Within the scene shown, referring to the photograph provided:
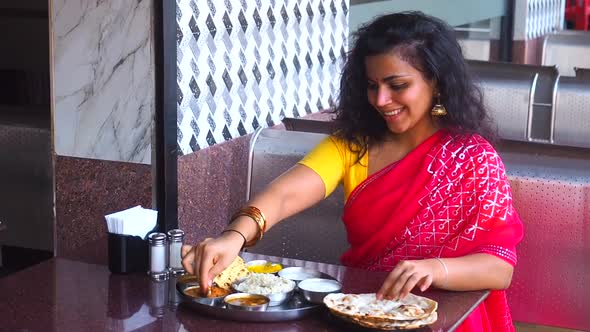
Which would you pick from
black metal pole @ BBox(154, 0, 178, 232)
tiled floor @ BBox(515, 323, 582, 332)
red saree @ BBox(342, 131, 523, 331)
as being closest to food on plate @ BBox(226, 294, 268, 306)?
red saree @ BBox(342, 131, 523, 331)

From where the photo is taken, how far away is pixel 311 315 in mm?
1917

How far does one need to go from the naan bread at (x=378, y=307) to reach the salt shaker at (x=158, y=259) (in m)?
0.44

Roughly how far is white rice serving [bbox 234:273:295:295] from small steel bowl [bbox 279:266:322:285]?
6 centimetres

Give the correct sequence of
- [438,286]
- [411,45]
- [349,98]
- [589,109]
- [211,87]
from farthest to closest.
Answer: [589,109] → [211,87] → [349,98] → [411,45] → [438,286]

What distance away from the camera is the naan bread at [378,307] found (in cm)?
181

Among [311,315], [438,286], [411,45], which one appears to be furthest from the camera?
[411,45]

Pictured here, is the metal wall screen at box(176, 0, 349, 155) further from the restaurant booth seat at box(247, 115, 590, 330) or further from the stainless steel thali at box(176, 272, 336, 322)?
the stainless steel thali at box(176, 272, 336, 322)

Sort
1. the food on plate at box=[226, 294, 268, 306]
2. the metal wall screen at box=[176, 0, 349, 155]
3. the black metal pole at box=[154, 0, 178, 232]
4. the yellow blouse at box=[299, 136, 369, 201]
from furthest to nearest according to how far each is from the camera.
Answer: the metal wall screen at box=[176, 0, 349, 155]
the black metal pole at box=[154, 0, 178, 232]
the yellow blouse at box=[299, 136, 369, 201]
the food on plate at box=[226, 294, 268, 306]

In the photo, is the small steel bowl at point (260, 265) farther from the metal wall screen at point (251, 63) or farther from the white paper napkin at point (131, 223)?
the metal wall screen at point (251, 63)

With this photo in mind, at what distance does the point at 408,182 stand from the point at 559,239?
1.93ft

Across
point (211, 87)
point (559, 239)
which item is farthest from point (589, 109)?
point (211, 87)

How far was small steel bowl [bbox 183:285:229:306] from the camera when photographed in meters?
1.93

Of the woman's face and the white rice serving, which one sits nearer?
the white rice serving

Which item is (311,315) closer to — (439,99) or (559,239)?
(439,99)
